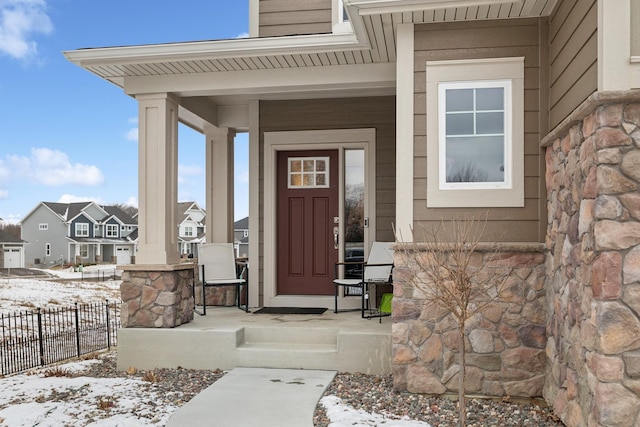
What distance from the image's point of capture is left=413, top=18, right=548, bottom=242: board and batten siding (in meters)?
4.44

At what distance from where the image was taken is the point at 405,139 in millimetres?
4566

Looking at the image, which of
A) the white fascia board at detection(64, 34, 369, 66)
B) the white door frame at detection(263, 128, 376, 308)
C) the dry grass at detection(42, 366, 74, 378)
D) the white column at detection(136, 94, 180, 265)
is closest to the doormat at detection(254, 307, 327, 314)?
the white door frame at detection(263, 128, 376, 308)

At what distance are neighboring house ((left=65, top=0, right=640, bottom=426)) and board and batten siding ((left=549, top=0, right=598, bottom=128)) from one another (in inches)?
0.8

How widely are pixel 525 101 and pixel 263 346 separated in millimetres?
3171

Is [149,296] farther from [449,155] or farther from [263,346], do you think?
[449,155]

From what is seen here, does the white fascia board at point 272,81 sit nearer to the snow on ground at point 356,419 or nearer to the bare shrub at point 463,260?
the bare shrub at point 463,260

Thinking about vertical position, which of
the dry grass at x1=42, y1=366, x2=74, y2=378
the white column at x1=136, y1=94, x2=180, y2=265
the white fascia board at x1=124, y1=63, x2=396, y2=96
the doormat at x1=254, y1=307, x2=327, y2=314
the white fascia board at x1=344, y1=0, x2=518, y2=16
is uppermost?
the white fascia board at x1=344, y1=0, x2=518, y2=16

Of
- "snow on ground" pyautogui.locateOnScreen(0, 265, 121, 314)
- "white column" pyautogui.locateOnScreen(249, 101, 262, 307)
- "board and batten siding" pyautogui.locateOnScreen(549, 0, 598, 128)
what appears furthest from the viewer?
"snow on ground" pyautogui.locateOnScreen(0, 265, 121, 314)

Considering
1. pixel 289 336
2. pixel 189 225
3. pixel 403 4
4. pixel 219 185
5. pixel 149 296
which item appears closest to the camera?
pixel 403 4

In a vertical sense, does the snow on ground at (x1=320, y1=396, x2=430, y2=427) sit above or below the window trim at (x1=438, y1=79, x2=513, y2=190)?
below

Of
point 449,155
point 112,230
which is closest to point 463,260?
point 449,155

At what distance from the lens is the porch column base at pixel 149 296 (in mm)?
5613

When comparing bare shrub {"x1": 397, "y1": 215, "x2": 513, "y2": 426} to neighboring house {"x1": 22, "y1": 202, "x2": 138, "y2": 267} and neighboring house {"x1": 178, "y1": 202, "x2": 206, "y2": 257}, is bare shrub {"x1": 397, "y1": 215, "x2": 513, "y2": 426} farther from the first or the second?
neighboring house {"x1": 178, "y1": 202, "x2": 206, "y2": 257}

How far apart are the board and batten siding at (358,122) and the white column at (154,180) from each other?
164cm
